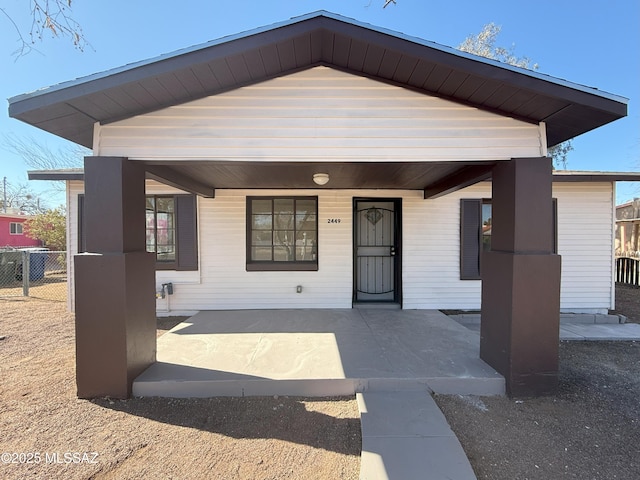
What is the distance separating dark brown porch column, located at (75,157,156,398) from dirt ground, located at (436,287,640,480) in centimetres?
295

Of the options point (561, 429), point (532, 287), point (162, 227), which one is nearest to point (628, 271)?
point (532, 287)

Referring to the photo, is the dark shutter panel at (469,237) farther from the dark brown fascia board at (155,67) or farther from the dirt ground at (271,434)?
the dark brown fascia board at (155,67)

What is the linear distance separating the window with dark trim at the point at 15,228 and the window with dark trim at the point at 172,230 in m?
17.7

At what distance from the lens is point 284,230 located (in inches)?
226

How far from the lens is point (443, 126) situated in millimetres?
2932

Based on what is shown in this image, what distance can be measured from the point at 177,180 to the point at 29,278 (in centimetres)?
922

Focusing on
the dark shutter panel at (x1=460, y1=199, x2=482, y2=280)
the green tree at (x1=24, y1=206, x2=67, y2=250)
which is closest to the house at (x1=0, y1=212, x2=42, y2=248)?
the green tree at (x1=24, y1=206, x2=67, y2=250)

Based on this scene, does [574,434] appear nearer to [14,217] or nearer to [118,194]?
[118,194]

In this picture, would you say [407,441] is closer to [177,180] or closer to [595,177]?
[177,180]

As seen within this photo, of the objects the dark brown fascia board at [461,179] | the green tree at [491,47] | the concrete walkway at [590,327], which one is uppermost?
the green tree at [491,47]

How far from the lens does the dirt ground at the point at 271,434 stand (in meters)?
1.98

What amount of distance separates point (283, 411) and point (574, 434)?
2292 mm

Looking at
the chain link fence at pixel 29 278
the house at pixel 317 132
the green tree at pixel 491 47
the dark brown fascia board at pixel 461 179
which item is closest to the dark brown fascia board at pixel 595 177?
the dark brown fascia board at pixel 461 179

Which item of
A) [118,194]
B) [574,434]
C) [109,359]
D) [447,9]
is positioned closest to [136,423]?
[109,359]
